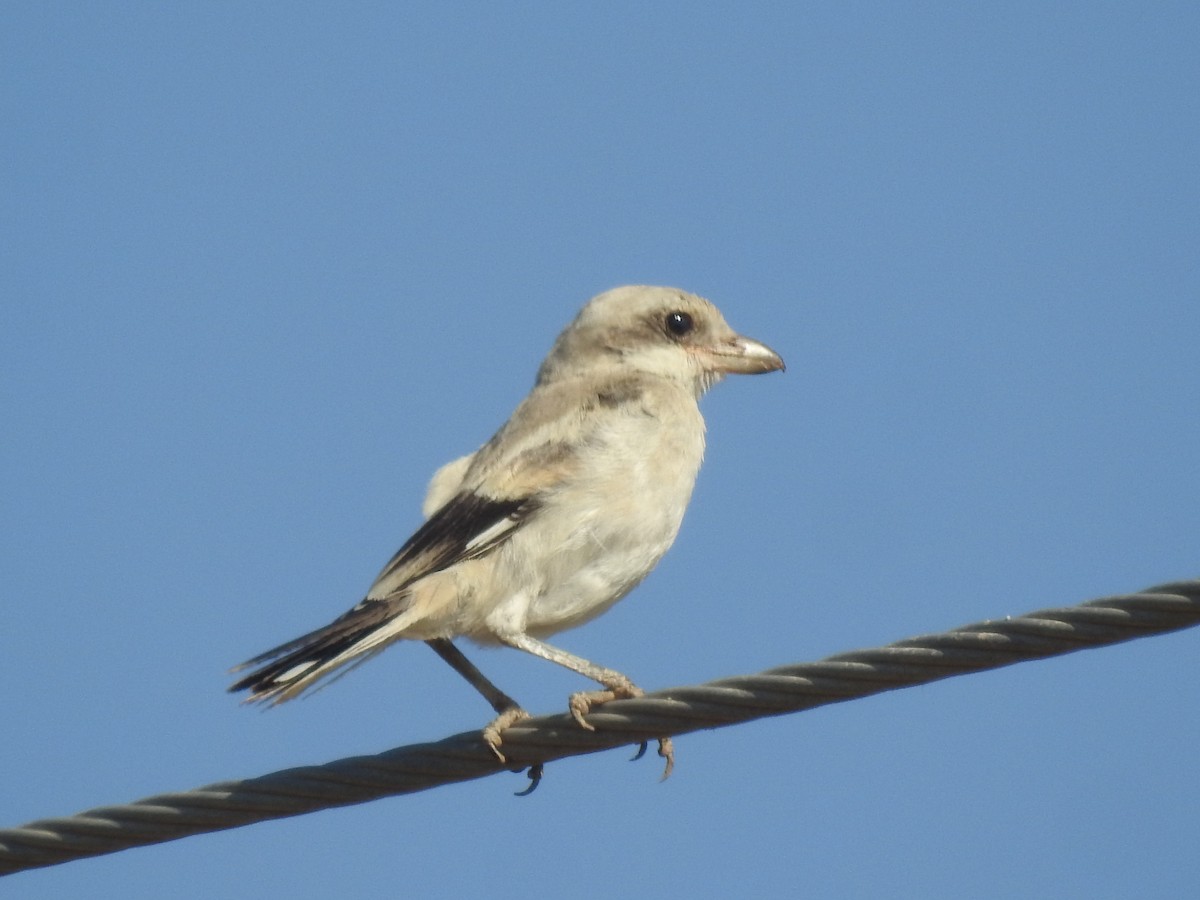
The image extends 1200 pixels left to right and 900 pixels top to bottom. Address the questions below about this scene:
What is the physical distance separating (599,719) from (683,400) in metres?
2.91

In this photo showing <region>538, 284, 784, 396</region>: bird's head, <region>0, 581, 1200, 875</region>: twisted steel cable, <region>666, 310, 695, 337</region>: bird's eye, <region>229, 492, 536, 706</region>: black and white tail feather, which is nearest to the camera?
<region>0, 581, 1200, 875</region>: twisted steel cable

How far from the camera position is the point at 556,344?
8523 millimetres

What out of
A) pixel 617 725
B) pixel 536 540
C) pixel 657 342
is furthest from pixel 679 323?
pixel 617 725

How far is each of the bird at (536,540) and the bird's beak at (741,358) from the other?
65 cm

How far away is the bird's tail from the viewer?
582 cm

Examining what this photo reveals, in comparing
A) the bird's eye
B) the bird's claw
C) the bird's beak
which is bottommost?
the bird's claw

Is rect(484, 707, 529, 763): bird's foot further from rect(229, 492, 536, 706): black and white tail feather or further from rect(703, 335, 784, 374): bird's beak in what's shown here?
rect(703, 335, 784, 374): bird's beak

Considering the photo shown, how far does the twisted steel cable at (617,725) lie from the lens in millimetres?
4203

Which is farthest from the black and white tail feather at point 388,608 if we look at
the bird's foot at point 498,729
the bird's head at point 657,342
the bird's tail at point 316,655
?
the bird's head at point 657,342

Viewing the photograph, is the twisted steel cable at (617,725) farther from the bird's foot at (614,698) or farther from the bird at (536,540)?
the bird at (536,540)

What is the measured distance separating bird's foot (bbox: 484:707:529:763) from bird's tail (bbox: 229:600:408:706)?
2.06 ft

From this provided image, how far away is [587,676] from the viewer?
627 centimetres

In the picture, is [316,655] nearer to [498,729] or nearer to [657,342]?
[498,729]

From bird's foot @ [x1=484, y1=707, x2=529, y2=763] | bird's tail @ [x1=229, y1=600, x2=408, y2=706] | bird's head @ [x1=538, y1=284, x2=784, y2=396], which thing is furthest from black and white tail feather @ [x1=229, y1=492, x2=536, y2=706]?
bird's head @ [x1=538, y1=284, x2=784, y2=396]
